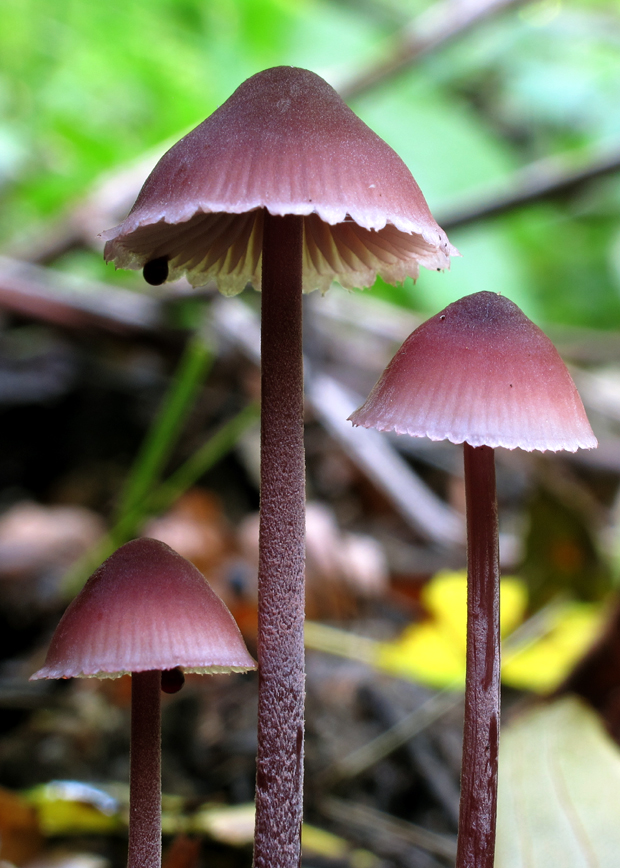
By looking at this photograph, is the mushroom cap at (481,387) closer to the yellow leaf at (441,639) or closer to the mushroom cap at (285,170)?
the mushroom cap at (285,170)

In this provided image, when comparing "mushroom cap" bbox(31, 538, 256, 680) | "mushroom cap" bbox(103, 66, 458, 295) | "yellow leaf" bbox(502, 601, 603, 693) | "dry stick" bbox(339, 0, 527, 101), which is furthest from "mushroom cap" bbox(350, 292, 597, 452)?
"dry stick" bbox(339, 0, 527, 101)

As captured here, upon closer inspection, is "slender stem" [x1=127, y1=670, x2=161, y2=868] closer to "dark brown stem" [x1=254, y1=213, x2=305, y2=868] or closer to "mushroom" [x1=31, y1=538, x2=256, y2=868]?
"mushroom" [x1=31, y1=538, x2=256, y2=868]

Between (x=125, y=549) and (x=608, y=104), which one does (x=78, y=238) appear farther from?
(x=608, y=104)

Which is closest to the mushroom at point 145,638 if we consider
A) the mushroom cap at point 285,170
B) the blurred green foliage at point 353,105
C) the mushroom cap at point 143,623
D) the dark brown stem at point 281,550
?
the mushroom cap at point 143,623

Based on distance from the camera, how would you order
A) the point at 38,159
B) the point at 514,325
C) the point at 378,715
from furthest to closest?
the point at 38,159
the point at 378,715
the point at 514,325

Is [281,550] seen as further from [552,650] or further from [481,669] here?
[552,650]

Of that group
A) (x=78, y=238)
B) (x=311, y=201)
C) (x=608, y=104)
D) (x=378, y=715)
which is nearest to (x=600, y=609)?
(x=378, y=715)
